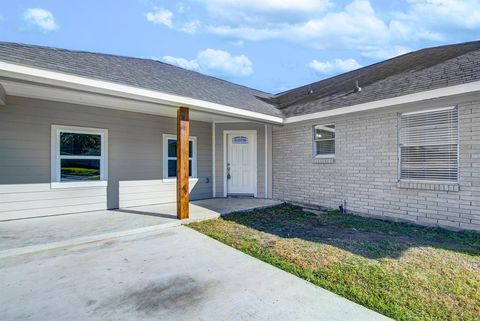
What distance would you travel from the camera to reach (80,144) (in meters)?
7.01

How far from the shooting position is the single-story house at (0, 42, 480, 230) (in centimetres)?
532

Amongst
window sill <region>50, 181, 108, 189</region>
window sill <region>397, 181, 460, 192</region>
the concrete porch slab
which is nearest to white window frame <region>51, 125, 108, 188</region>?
window sill <region>50, 181, 108, 189</region>

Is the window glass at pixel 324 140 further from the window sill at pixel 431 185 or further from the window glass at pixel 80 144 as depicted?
the window glass at pixel 80 144

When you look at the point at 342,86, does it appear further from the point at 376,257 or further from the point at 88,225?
the point at 88,225

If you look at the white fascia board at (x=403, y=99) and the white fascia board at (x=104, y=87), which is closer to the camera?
the white fascia board at (x=104, y=87)

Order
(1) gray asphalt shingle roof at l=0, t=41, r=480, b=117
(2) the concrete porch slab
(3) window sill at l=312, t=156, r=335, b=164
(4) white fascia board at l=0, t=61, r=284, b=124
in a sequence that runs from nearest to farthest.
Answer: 1. (4) white fascia board at l=0, t=61, r=284, b=124
2. (2) the concrete porch slab
3. (1) gray asphalt shingle roof at l=0, t=41, r=480, b=117
4. (3) window sill at l=312, t=156, r=335, b=164

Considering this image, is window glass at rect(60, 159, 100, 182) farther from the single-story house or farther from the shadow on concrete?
the shadow on concrete

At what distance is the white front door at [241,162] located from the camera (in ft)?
32.1

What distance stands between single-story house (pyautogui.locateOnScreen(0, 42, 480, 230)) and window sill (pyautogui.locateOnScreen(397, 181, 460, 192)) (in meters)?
0.02

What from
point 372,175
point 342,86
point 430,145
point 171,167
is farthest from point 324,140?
point 171,167

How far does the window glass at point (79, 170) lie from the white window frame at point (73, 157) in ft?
0.26

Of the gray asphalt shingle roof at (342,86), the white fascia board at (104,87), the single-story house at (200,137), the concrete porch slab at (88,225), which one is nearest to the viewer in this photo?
the white fascia board at (104,87)

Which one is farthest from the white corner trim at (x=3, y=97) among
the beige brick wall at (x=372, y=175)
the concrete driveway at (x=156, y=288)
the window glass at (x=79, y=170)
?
the beige brick wall at (x=372, y=175)

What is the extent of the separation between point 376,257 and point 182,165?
13.5ft
